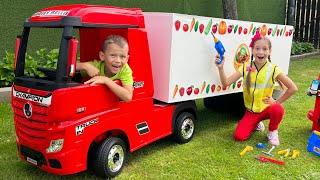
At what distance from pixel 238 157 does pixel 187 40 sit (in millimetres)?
1348

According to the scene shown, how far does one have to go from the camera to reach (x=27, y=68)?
228 inches

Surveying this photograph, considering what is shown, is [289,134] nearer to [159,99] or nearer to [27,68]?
[159,99]

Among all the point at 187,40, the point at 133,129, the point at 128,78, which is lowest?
the point at 133,129

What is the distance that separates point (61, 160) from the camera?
3.17 m

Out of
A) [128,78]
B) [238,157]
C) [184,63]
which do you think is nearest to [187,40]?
[184,63]

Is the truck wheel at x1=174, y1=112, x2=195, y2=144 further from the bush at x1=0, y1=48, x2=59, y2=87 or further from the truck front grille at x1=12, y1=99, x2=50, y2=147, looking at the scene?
the bush at x1=0, y1=48, x2=59, y2=87

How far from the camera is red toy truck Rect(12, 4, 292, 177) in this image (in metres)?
3.12

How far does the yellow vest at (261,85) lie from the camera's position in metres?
4.60

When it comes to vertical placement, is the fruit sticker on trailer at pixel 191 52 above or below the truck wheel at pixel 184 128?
above

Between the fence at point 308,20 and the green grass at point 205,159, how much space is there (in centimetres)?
953

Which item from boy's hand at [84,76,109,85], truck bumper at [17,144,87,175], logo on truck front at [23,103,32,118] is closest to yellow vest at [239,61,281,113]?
boy's hand at [84,76,109,85]

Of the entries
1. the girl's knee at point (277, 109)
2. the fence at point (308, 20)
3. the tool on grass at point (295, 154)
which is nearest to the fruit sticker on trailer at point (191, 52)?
the girl's knee at point (277, 109)

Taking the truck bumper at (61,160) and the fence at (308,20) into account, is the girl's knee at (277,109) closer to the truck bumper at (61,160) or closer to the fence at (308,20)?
the truck bumper at (61,160)

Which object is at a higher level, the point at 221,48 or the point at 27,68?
the point at 221,48
